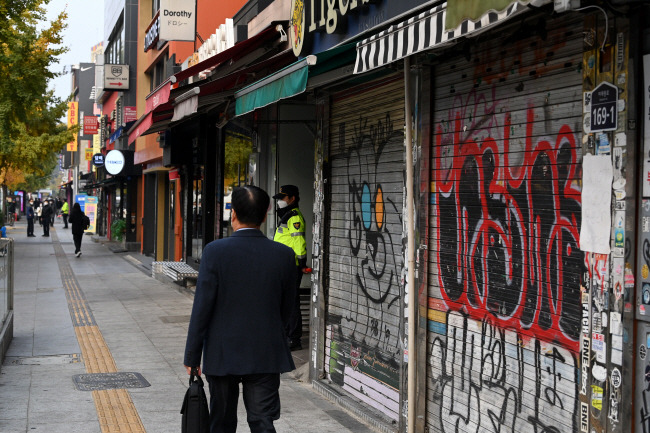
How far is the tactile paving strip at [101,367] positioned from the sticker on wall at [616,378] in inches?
151

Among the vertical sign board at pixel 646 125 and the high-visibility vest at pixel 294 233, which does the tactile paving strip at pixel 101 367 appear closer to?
the high-visibility vest at pixel 294 233

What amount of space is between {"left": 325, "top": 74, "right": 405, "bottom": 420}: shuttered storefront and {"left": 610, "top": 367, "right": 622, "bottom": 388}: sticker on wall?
2498mm

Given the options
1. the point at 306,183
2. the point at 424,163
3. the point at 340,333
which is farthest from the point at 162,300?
the point at 424,163

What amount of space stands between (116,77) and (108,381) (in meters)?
26.4

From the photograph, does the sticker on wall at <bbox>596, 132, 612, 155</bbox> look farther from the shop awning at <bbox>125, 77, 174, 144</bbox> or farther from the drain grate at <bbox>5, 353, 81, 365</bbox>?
the shop awning at <bbox>125, 77, 174, 144</bbox>

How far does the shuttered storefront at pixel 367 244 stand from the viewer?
6.85 meters

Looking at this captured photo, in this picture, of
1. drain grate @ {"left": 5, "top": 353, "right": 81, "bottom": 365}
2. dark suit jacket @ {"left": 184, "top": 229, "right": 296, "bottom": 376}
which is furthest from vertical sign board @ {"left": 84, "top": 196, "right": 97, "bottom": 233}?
dark suit jacket @ {"left": 184, "top": 229, "right": 296, "bottom": 376}

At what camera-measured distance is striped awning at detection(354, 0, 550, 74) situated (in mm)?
4020

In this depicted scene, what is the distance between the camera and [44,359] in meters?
9.70

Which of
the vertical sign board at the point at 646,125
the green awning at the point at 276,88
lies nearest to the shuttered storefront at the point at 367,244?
the green awning at the point at 276,88

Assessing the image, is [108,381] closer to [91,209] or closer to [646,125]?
[646,125]

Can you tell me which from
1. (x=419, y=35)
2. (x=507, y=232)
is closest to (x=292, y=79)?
(x=419, y=35)

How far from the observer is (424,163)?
20.2ft

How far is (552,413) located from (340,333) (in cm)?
354
